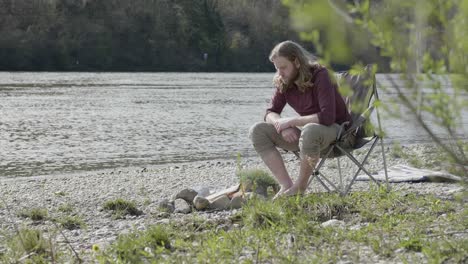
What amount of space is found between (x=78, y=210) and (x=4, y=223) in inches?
39.2

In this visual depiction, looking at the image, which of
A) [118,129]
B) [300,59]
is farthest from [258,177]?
[118,129]

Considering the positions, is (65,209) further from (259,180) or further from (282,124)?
(282,124)

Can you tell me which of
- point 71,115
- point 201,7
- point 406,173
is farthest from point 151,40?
point 406,173

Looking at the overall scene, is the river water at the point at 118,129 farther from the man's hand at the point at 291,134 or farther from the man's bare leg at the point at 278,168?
the man's bare leg at the point at 278,168

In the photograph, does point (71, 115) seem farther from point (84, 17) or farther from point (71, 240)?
point (84, 17)

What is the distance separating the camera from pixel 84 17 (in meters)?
79.4

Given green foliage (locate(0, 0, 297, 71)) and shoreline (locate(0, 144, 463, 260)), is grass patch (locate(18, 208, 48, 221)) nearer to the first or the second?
shoreline (locate(0, 144, 463, 260))

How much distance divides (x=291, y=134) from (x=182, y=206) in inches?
47.4

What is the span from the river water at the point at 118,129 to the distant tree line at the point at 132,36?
38442 millimetres

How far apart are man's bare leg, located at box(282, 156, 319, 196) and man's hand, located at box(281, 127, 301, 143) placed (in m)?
0.19

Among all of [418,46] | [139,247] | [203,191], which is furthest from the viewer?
[203,191]

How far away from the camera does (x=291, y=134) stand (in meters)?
5.82

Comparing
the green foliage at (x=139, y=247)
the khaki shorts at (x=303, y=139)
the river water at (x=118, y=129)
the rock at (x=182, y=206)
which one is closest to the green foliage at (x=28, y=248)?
the green foliage at (x=139, y=247)

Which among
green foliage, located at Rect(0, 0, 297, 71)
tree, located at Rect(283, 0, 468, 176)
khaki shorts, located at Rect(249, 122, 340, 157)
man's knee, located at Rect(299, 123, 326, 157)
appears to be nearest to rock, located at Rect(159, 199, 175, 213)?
khaki shorts, located at Rect(249, 122, 340, 157)
